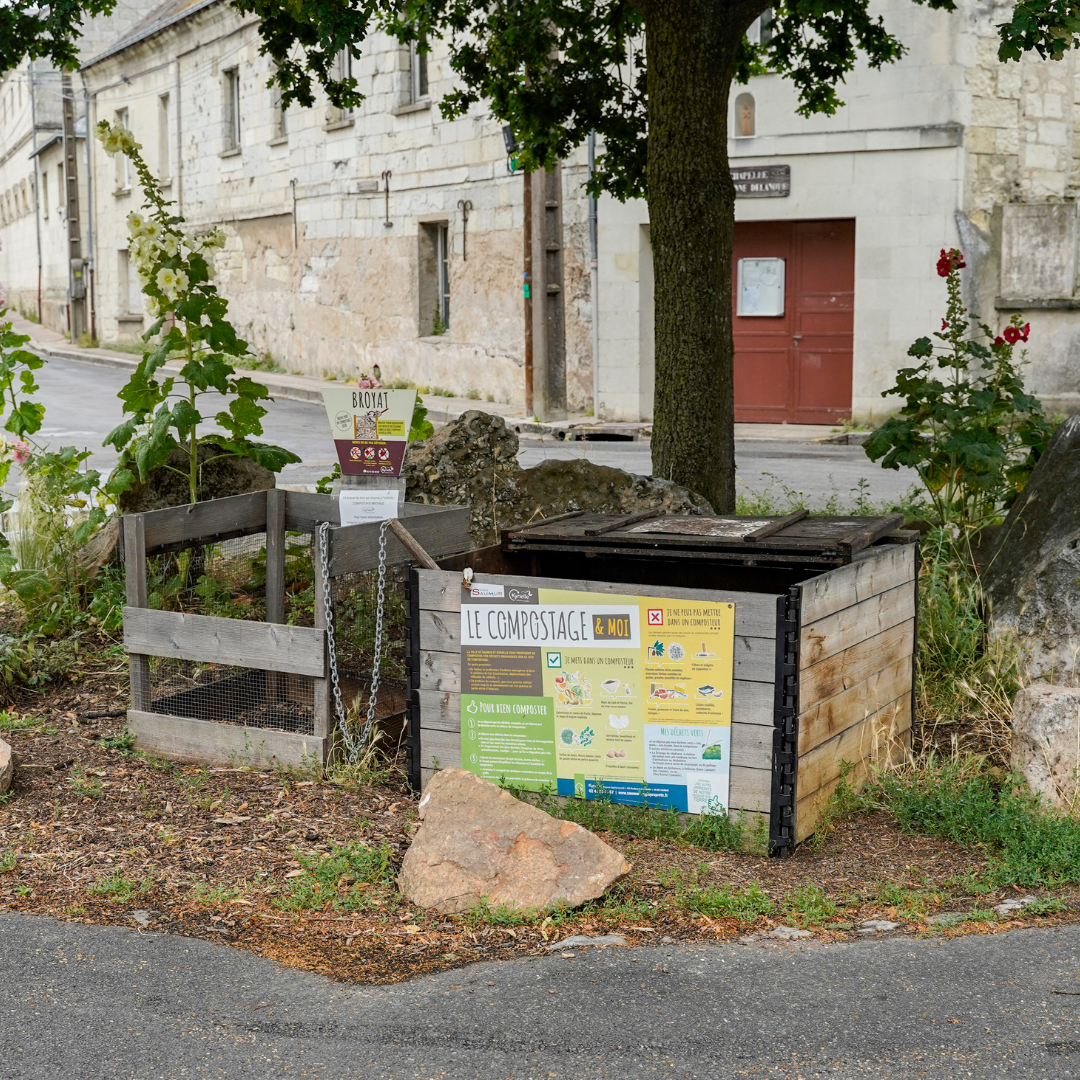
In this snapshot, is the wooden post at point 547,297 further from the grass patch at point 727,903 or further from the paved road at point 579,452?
the grass patch at point 727,903

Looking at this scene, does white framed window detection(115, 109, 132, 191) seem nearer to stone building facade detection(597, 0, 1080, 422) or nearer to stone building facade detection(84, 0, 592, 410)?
stone building facade detection(84, 0, 592, 410)

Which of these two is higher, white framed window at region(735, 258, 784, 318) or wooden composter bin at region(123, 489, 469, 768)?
white framed window at region(735, 258, 784, 318)

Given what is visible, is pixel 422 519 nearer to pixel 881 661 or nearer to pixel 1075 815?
pixel 881 661

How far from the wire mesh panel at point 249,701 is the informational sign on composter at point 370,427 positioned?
0.91 metres

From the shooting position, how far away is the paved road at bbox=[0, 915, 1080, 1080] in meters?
3.21

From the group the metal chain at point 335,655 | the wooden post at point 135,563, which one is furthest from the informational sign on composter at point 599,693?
the wooden post at point 135,563

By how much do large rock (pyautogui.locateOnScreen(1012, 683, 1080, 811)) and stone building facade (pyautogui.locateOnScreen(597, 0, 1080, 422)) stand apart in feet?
Answer: 41.1

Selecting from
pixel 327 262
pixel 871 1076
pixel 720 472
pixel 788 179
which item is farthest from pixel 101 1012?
pixel 327 262

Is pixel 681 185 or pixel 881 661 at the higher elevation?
pixel 681 185

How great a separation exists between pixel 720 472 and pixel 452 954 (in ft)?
14.8

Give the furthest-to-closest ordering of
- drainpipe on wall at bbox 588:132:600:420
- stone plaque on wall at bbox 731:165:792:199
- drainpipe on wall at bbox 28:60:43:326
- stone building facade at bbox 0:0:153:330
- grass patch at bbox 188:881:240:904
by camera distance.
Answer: drainpipe on wall at bbox 28:60:43:326, stone building facade at bbox 0:0:153:330, drainpipe on wall at bbox 588:132:600:420, stone plaque on wall at bbox 731:165:792:199, grass patch at bbox 188:881:240:904

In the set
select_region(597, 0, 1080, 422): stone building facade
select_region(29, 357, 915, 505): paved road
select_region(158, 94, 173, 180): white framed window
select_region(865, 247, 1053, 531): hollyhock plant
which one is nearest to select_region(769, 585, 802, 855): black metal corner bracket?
select_region(865, 247, 1053, 531): hollyhock plant

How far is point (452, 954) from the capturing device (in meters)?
3.84

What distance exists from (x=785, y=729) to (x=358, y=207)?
66.9 feet
